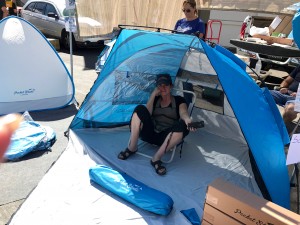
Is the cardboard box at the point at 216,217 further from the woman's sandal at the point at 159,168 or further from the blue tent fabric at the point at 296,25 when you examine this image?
the blue tent fabric at the point at 296,25

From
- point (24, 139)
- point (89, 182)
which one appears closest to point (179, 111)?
point (89, 182)

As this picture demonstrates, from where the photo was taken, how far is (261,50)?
19.4ft

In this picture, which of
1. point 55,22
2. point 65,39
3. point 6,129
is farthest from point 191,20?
point 55,22

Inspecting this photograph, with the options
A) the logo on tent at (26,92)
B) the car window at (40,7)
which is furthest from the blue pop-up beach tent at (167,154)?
the car window at (40,7)

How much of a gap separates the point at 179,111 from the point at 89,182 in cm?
122

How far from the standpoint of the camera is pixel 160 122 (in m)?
3.50

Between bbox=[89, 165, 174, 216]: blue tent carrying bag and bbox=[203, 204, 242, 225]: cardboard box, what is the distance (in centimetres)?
41

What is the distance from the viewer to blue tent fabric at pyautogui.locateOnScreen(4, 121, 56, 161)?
10.7ft

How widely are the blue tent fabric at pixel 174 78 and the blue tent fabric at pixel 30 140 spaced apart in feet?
1.14

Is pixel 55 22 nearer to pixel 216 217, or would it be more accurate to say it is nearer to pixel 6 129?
pixel 216 217

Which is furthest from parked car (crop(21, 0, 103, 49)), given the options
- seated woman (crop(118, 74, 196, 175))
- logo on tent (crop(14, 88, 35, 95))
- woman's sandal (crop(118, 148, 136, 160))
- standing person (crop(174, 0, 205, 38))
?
woman's sandal (crop(118, 148, 136, 160))

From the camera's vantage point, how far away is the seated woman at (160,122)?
315 cm

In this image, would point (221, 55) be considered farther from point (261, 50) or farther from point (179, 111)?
point (261, 50)

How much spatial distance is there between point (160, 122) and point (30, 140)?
1.46 meters
